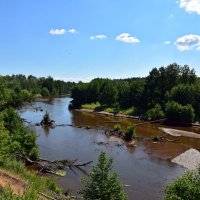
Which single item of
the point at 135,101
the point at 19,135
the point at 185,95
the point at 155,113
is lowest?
the point at 155,113

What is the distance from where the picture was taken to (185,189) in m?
26.1

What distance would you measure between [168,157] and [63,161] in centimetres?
1946

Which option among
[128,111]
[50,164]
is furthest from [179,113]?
[50,164]

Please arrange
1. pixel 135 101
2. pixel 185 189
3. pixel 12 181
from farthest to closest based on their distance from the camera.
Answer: pixel 135 101
pixel 12 181
pixel 185 189

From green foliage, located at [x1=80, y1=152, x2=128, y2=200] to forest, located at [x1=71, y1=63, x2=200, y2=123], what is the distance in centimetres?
7669

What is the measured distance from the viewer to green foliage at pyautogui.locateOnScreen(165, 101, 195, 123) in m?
101

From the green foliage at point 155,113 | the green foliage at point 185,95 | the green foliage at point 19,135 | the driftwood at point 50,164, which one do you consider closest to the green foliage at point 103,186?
the driftwood at point 50,164

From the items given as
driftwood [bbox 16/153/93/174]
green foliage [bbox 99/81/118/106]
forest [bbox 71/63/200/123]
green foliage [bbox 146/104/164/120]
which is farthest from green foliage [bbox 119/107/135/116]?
driftwood [bbox 16/153/93/174]

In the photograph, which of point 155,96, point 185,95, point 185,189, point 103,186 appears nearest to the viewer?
point 185,189

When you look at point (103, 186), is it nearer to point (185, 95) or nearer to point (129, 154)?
point (129, 154)

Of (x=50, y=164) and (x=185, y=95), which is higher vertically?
(x=185, y=95)

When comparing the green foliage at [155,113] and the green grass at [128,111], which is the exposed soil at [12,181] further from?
the green grass at [128,111]

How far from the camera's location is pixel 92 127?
9181 cm

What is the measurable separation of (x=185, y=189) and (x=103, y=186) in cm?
614
